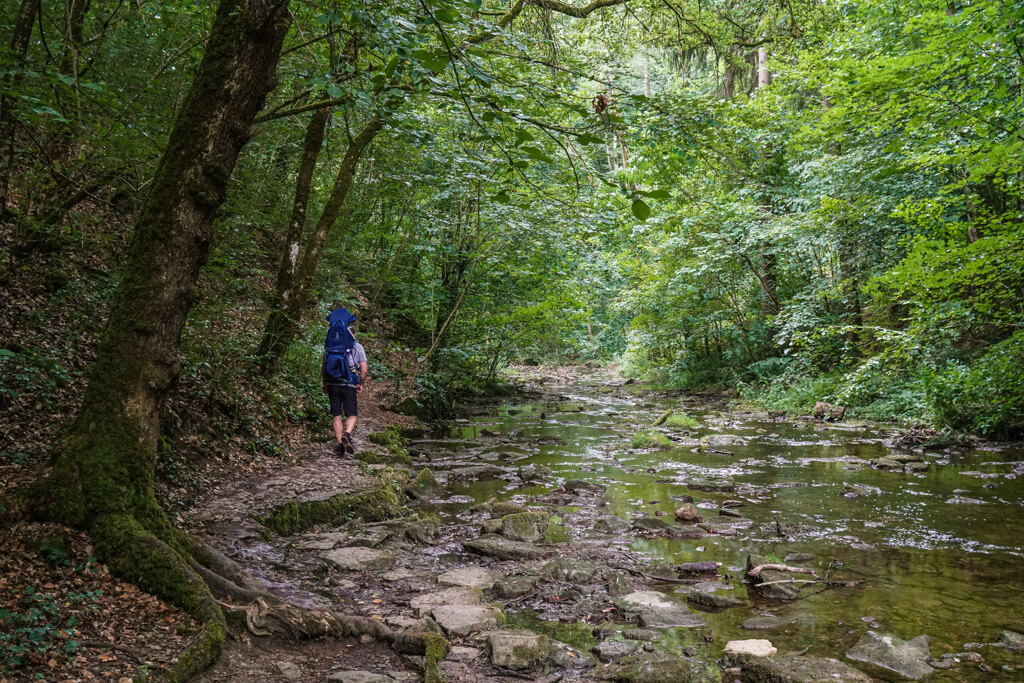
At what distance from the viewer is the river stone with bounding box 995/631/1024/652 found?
14.0 ft

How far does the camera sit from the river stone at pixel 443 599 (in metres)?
4.79

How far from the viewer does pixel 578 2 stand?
33.9 feet

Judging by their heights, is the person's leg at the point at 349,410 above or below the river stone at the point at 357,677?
above

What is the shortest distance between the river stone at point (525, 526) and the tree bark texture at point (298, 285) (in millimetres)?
4669

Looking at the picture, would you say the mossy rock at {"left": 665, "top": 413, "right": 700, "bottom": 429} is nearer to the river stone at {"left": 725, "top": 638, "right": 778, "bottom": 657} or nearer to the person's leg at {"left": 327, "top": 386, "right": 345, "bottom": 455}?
the person's leg at {"left": 327, "top": 386, "right": 345, "bottom": 455}

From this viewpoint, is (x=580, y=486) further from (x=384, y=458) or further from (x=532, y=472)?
(x=384, y=458)

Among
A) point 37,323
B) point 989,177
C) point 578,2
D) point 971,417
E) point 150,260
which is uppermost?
point 578,2

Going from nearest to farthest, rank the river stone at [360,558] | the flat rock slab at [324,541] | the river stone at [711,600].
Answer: the river stone at [711,600]
the river stone at [360,558]
the flat rock slab at [324,541]

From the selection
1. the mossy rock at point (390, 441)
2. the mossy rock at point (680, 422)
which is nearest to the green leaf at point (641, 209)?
the mossy rock at point (390, 441)

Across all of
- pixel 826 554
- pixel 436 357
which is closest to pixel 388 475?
pixel 826 554

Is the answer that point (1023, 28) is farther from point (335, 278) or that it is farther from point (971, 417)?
point (335, 278)

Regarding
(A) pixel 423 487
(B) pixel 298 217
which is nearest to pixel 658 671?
(A) pixel 423 487

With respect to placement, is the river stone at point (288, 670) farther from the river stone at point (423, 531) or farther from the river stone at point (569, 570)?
the river stone at point (423, 531)

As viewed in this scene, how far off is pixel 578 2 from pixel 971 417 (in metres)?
10.5
